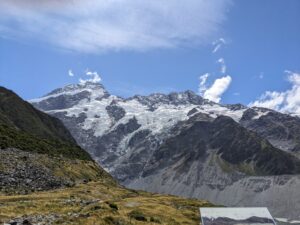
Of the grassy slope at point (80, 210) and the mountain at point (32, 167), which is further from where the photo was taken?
the mountain at point (32, 167)

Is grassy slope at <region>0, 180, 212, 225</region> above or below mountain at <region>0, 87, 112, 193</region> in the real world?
below

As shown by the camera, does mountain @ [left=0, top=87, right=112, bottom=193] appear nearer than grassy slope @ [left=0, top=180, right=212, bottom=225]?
No

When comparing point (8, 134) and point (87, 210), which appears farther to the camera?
point (8, 134)

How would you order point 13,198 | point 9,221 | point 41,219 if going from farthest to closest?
point 13,198 < point 41,219 < point 9,221

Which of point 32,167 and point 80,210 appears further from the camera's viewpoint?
point 32,167

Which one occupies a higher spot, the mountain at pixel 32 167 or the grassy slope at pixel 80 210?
the mountain at pixel 32 167

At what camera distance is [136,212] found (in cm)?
8325

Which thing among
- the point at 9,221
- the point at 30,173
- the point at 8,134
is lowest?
the point at 9,221

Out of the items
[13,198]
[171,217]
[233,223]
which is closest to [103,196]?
[171,217]

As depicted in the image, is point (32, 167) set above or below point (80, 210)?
above

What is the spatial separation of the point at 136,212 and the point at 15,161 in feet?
113

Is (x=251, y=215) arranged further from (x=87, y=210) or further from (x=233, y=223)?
(x=87, y=210)

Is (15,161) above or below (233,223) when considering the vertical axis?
above

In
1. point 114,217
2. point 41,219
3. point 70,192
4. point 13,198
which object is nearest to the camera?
point 41,219
